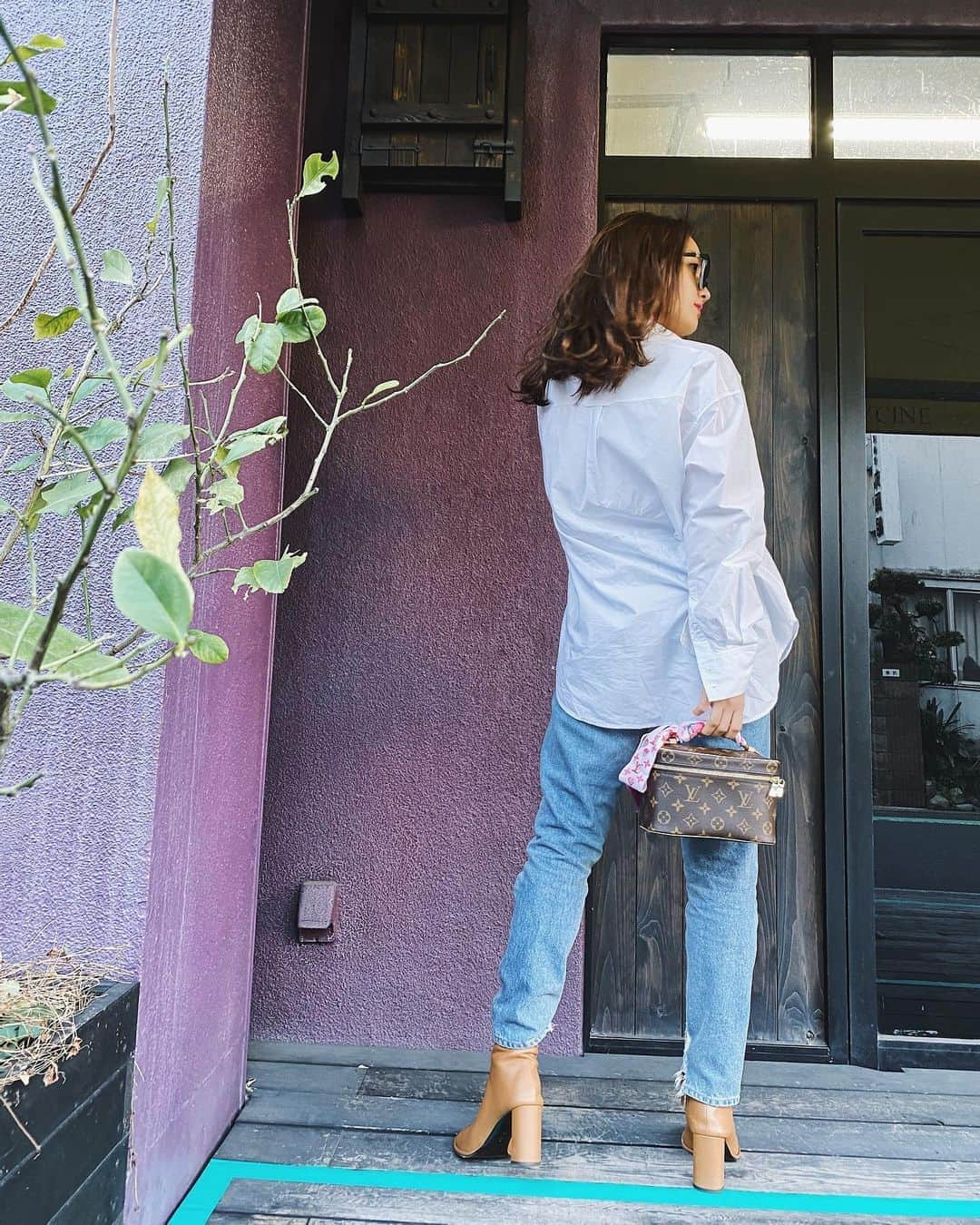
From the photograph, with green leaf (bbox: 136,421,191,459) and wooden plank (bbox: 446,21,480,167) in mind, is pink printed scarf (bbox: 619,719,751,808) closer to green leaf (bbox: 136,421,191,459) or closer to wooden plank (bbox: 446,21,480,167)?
green leaf (bbox: 136,421,191,459)

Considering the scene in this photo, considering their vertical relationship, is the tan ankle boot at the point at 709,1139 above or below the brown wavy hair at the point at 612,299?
below

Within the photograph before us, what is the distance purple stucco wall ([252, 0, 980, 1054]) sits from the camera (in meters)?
1.82

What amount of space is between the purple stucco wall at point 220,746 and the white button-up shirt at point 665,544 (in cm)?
56

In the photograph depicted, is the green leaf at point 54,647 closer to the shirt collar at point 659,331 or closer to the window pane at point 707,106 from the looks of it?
the shirt collar at point 659,331

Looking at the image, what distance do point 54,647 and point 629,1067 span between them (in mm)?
1536

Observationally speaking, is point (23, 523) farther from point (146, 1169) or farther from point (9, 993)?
point (146, 1169)

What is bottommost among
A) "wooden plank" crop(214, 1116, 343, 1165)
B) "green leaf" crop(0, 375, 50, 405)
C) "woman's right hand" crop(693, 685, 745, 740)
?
"wooden plank" crop(214, 1116, 343, 1165)

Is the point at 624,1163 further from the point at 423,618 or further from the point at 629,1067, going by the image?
the point at 423,618

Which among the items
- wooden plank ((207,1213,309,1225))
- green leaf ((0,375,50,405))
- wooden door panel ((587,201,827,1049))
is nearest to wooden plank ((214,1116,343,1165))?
wooden plank ((207,1213,309,1225))

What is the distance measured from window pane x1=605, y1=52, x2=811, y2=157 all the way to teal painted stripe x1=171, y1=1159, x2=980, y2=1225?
210cm

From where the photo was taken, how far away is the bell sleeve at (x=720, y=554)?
1.30 m

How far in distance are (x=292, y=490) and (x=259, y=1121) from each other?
4.02 feet

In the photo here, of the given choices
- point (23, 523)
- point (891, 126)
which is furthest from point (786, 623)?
point (891, 126)

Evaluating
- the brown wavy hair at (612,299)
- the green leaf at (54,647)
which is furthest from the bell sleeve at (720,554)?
the green leaf at (54,647)
